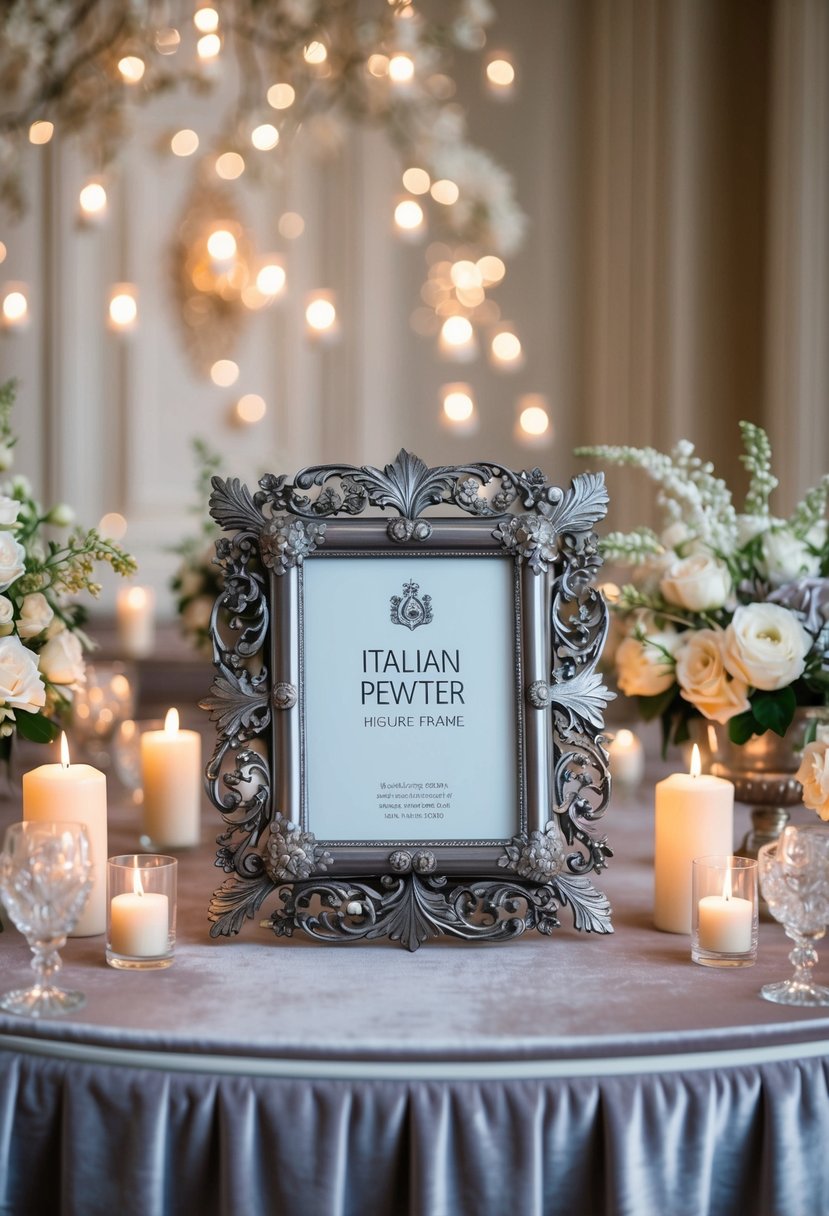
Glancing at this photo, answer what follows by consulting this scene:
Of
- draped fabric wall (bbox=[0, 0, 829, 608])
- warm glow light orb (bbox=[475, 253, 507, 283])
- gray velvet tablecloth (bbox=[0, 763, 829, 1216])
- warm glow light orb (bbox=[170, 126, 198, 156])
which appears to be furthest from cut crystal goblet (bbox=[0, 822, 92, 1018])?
warm glow light orb (bbox=[170, 126, 198, 156])

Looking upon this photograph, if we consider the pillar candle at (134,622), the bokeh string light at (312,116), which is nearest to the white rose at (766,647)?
the pillar candle at (134,622)

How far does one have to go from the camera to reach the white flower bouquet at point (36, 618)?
1271mm

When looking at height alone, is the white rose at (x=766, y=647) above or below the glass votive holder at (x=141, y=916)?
above

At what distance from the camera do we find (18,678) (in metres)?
1.26

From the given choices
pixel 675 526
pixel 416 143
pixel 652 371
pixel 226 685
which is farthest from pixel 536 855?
pixel 416 143

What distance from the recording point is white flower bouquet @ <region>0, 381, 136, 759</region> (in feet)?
4.17

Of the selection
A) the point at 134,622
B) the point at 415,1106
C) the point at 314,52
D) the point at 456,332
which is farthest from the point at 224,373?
the point at 415,1106

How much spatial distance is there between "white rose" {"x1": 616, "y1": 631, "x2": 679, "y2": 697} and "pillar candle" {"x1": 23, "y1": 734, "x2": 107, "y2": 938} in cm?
60

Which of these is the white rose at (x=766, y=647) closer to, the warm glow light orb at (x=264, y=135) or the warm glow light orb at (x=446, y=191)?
the warm glow light orb at (x=264, y=135)

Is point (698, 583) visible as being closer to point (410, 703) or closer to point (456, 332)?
point (410, 703)

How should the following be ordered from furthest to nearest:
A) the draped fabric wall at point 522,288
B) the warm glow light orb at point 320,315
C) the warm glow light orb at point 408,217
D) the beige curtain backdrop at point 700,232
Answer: the draped fabric wall at point 522,288 → the warm glow light orb at point 408,217 → the warm glow light orb at point 320,315 → the beige curtain backdrop at point 700,232

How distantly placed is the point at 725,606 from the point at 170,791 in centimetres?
70

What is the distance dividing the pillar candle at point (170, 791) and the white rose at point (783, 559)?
0.72 metres

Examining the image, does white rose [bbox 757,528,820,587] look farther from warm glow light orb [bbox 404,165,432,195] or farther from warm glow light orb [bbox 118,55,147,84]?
warm glow light orb [bbox 404,165,432,195]
